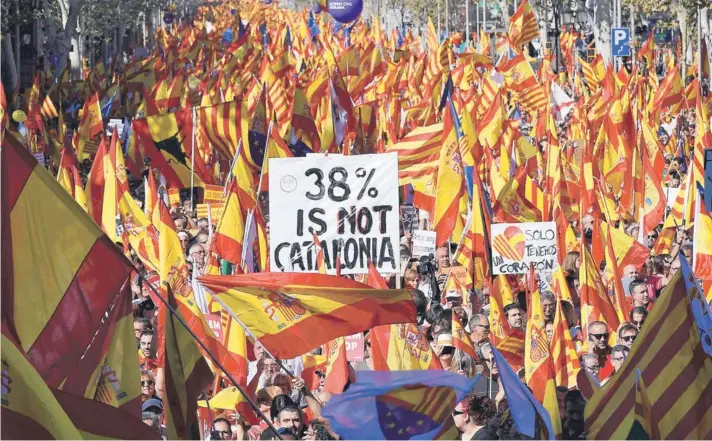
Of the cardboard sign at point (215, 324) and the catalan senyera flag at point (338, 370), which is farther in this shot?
the cardboard sign at point (215, 324)

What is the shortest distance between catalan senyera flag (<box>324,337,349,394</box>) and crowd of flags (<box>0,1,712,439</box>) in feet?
0.06

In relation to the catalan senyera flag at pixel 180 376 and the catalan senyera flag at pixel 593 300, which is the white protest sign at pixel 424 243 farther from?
the catalan senyera flag at pixel 180 376

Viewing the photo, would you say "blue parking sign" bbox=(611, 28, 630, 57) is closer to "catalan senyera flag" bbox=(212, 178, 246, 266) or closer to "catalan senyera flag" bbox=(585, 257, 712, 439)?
"catalan senyera flag" bbox=(212, 178, 246, 266)

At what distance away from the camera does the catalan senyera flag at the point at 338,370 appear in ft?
30.8

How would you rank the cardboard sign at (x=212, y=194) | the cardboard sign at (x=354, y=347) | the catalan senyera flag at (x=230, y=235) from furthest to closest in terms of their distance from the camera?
1. the cardboard sign at (x=212, y=194)
2. the catalan senyera flag at (x=230, y=235)
3. the cardboard sign at (x=354, y=347)

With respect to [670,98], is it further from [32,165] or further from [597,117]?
[32,165]

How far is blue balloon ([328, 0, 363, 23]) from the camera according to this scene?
3925 centimetres

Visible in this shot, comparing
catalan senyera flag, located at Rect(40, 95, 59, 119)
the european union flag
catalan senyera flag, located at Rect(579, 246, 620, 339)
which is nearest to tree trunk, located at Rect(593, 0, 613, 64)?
catalan senyera flag, located at Rect(40, 95, 59, 119)

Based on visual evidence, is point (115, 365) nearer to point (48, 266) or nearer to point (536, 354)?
point (48, 266)

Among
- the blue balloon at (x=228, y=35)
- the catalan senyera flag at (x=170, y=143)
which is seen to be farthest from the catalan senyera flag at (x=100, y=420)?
the blue balloon at (x=228, y=35)

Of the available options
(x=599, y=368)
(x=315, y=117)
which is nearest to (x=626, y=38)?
(x=315, y=117)

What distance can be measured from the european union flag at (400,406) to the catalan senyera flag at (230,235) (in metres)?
6.35

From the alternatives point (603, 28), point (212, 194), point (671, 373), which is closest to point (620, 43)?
point (603, 28)

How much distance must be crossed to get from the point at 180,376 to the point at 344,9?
32.5m
